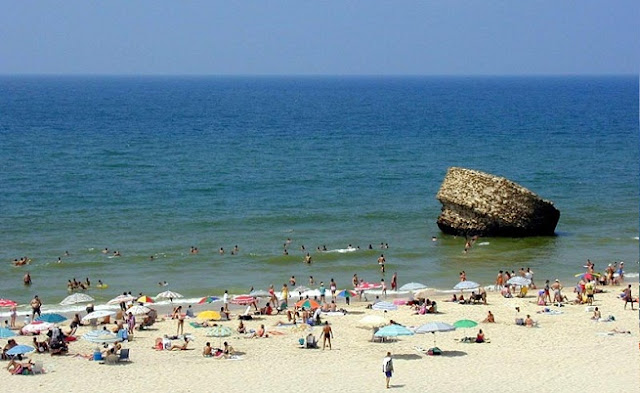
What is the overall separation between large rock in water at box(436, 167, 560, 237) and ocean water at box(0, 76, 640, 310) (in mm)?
718

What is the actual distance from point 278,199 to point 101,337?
3107cm

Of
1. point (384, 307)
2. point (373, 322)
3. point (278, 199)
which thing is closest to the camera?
point (373, 322)

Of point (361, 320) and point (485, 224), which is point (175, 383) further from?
point (485, 224)

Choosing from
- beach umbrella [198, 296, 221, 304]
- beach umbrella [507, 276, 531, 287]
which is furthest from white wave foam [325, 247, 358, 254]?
beach umbrella [198, 296, 221, 304]

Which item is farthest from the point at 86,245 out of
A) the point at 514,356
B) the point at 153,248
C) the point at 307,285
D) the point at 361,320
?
the point at 514,356

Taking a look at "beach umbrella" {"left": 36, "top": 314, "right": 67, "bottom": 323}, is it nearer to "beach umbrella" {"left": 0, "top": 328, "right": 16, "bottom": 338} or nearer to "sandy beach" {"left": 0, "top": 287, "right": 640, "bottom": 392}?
"sandy beach" {"left": 0, "top": 287, "right": 640, "bottom": 392}

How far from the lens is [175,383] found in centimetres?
2514

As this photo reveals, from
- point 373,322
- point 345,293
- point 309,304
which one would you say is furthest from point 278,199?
point 373,322

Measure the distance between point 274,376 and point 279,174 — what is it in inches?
1732

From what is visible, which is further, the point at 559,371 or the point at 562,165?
the point at 562,165

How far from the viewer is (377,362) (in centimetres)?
2720

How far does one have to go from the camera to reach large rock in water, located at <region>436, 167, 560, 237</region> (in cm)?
4503

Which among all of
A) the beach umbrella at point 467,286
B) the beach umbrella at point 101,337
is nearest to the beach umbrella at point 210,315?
the beach umbrella at point 101,337

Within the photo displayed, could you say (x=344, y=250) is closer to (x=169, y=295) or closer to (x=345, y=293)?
(x=345, y=293)
